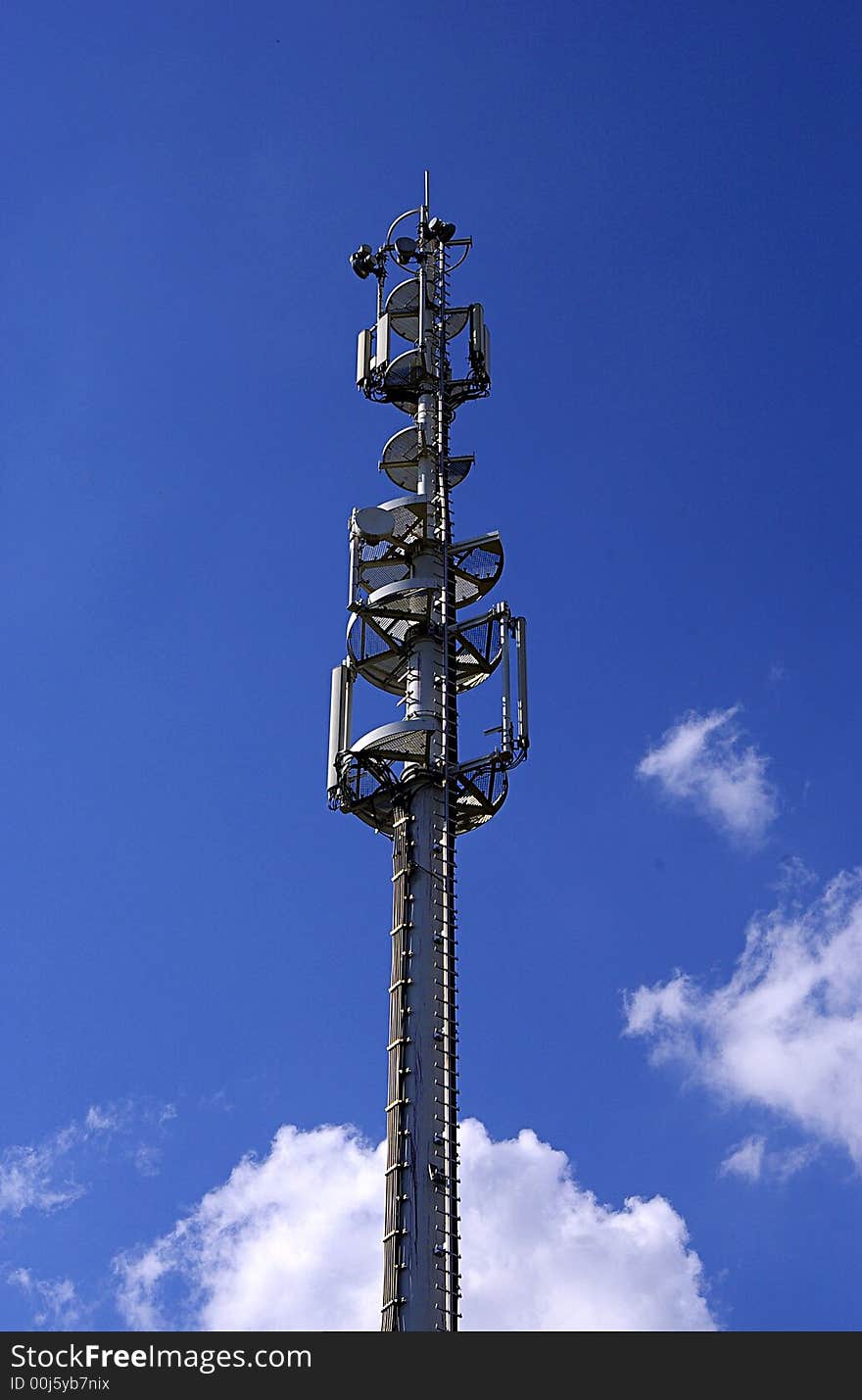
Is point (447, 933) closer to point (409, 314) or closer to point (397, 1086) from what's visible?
point (397, 1086)

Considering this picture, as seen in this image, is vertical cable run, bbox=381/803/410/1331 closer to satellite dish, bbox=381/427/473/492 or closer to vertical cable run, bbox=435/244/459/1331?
vertical cable run, bbox=435/244/459/1331

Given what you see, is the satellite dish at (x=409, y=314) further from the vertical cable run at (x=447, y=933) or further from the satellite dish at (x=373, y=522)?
the satellite dish at (x=373, y=522)

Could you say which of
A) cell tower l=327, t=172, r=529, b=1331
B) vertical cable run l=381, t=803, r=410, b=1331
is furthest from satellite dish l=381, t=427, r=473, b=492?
vertical cable run l=381, t=803, r=410, b=1331

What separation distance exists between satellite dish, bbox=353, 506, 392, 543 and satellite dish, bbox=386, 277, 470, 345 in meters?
8.32

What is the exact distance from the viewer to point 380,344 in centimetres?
5416

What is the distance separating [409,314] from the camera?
5481 cm

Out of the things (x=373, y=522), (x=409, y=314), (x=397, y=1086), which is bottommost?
(x=397, y=1086)

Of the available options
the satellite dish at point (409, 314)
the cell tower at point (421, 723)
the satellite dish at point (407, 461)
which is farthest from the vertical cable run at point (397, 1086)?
the satellite dish at point (409, 314)

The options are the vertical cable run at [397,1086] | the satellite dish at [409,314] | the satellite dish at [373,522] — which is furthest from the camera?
the satellite dish at [409,314]

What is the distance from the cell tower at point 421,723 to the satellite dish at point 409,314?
0.15ft

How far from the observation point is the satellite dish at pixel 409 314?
54.4 meters

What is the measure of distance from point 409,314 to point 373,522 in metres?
9.88

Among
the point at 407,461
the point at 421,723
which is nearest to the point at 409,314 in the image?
the point at 407,461

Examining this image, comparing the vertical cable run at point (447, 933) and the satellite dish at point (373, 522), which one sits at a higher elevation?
the satellite dish at point (373, 522)
